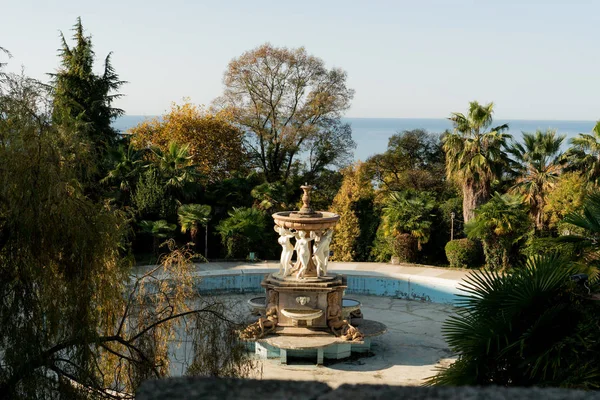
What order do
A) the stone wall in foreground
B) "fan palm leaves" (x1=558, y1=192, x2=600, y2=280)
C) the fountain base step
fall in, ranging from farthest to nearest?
1. the fountain base step
2. "fan palm leaves" (x1=558, y1=192, x2=600, y2=280)
3. the stone wall in foreground

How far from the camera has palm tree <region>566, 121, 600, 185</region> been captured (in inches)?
777

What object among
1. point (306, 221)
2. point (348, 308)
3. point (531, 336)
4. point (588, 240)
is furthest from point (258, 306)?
point (531, 336)

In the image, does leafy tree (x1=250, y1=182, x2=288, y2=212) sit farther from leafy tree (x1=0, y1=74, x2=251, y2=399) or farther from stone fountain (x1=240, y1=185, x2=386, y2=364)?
leafy tree (x1=0, y1=74, x2=251, y2=399)

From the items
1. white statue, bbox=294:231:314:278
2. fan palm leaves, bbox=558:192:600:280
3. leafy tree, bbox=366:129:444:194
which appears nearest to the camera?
fan palm leaves, bbox=558:192:600:280

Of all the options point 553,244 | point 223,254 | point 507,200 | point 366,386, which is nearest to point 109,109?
point 223,254

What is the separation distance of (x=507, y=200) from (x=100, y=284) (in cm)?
1584

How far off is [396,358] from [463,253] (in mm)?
8731

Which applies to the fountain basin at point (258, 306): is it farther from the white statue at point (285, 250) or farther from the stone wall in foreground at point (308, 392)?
the stone wall in foreground at point (308, 392)

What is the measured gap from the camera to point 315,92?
3006 centimetres

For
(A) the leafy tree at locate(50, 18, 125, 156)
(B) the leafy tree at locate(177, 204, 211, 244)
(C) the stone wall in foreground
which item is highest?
(A) the leafy tree at locate(50, 18, 125, 156)

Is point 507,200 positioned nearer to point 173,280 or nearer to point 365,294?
point 365,294

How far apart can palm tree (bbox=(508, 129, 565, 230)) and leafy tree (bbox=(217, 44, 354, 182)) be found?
35.7ft

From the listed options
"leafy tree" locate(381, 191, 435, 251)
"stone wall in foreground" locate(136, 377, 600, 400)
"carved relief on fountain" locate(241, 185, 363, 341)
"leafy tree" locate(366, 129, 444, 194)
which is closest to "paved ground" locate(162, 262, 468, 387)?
"carved relief on fountain" locate(241, 185, 363, 341)

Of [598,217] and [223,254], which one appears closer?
[598,217]
